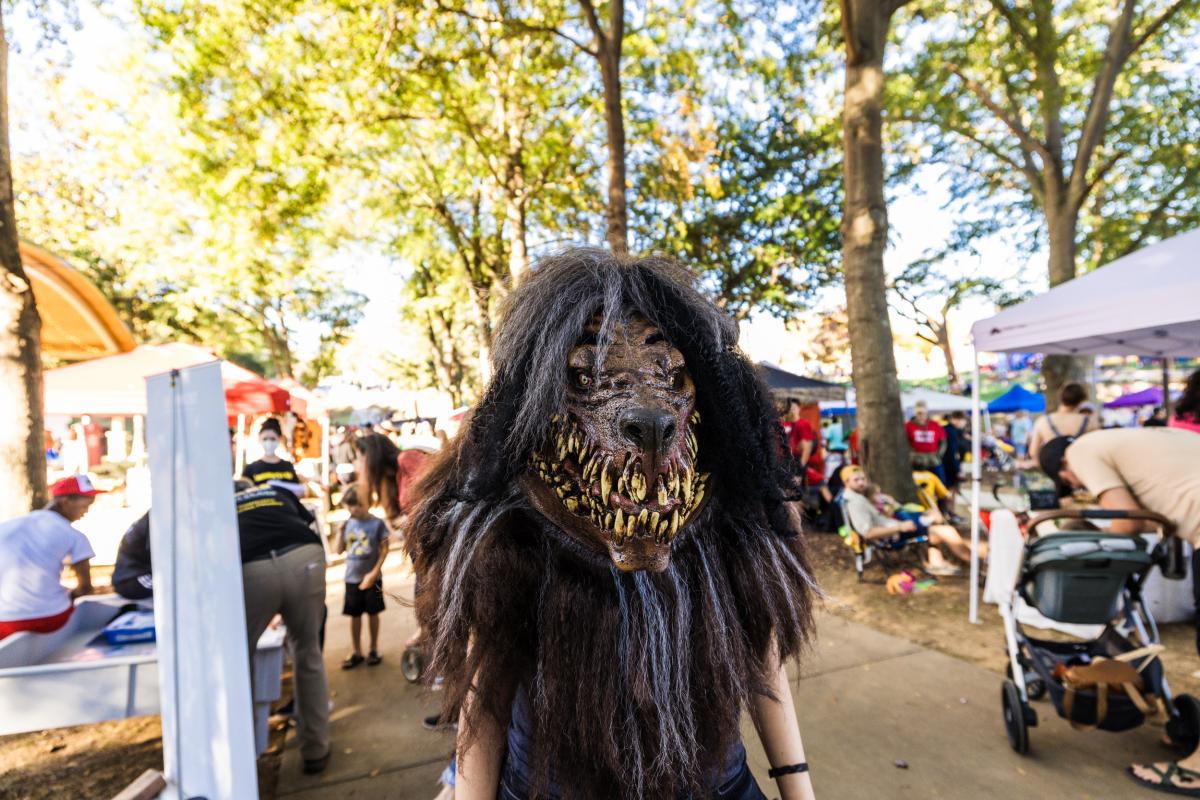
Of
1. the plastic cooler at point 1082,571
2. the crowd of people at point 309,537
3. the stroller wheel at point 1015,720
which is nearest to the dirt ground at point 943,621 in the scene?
the stroller wheel at point 1015,720

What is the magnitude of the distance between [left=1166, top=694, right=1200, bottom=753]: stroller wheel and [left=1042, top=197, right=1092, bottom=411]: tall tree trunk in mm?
9942

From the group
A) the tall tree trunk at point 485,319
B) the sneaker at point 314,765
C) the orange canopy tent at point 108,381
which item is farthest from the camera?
the orange canopy tent at point 108,381

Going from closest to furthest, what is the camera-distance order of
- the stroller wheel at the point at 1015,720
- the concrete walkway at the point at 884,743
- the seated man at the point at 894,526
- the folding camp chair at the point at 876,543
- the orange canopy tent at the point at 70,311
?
the concrete walkway at the point at 884,743 → the stroller wheel at the point at 1015,720 → the orange canopy tent at the point at 70,311 → the seated man at the point at 894,526 → the folding camp chair at the point at 876,543

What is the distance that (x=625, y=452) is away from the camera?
100 cm

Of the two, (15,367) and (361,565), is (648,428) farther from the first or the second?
(15,367)

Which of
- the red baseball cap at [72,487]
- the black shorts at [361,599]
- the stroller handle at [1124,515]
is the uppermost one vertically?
the red baseball cap at [72,487]

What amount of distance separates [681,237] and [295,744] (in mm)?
13566

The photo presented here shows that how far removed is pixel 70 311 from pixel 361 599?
14.4 feet

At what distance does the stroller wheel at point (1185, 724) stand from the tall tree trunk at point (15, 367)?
7119 mm

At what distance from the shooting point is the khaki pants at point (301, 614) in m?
3.28

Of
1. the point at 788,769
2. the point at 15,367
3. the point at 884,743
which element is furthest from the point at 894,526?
the point at 15,367

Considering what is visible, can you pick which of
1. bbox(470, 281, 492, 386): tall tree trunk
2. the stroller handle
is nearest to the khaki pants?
bbox(470, 281, 492, 386): tall tree trunk

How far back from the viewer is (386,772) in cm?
336

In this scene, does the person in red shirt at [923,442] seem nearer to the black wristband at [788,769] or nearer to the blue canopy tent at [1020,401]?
the black wristband at [788,769]
